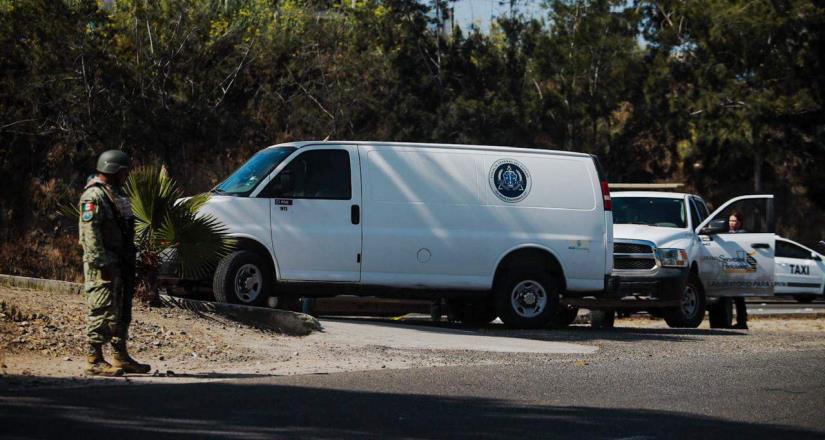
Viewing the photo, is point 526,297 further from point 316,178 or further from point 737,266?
point 737,266

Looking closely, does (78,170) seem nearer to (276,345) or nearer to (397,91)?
(397,91)

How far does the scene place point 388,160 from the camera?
1656cm

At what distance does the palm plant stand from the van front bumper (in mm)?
6205

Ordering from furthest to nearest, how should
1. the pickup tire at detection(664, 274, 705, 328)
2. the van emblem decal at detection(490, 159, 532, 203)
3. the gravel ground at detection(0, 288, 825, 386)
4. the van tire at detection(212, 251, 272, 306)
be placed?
the pickup tire at detection(664, 274, 705, 328) < the van emblem decal at detection(490, 159, 532, 203) < the van tire at detection(212, 251, 272, 306) < the gravel ground at detection(0, 288, 825, 386)

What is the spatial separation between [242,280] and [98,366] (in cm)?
540

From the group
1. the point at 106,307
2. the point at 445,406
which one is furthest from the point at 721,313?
the point at 106,307

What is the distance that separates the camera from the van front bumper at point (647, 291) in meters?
18.8

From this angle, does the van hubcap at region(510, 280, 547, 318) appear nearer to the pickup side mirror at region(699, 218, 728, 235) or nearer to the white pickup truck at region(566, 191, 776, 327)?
the white pickup truck at region(566, 191, 776, 327)

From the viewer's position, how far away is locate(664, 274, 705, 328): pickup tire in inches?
786

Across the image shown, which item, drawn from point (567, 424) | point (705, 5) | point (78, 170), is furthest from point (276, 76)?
point (567, 424)

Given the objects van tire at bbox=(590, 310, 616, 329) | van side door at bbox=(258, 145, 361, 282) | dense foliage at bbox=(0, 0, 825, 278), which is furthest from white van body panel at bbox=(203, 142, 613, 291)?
dense foliage at bbox=(0, 0, 825, 278)

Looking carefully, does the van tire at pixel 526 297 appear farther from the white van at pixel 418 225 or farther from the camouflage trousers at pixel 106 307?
the camouflage trousers at pixel 106 307

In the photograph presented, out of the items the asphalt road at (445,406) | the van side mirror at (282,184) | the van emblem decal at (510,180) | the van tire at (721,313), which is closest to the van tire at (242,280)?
the van side mirror at (282,184)

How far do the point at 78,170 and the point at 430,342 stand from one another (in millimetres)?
21157
